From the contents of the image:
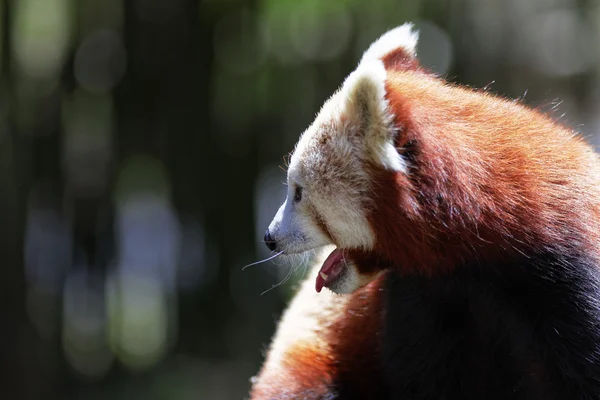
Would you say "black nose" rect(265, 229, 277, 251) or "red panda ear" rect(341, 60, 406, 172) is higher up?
"red panda ear" rect(341, 60, 406, 172)

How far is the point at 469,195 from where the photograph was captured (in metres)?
2.28

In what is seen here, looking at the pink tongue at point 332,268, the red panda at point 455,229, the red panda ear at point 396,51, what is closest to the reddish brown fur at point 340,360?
the red panda at point 455,229

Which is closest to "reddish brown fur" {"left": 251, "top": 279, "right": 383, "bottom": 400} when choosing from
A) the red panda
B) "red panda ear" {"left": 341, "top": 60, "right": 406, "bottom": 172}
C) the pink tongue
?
the red panda

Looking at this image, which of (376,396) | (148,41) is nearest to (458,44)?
(148,41)

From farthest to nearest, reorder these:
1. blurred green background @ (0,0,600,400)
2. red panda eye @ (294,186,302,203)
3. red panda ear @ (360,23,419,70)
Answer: blurred green background @ (0,0,600,400) → red panda ear @ (360,23,419,70) → red panda eye @ (294,186,302,203)

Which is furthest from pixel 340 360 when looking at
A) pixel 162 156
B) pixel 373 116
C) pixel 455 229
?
pixel 162 156

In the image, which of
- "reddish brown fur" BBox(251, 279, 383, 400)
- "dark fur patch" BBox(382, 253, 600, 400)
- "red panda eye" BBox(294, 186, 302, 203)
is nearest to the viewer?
"dark fur patch" BBox(382, 253, 600, 400)

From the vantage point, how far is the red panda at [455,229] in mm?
2275

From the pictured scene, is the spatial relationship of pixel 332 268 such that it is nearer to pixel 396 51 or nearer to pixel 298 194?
pixel 298 194

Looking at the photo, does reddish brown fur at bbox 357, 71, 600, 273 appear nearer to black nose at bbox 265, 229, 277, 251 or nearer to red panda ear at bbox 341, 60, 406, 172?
red panda ear at bbox 341, 60, 406, 172

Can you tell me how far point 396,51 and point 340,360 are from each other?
45.5 inches

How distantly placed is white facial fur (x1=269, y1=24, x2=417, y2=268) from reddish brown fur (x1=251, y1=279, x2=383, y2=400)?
1.15 ft

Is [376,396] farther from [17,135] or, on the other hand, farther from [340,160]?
[17,135]

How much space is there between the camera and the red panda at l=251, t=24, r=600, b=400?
228 centimetres
